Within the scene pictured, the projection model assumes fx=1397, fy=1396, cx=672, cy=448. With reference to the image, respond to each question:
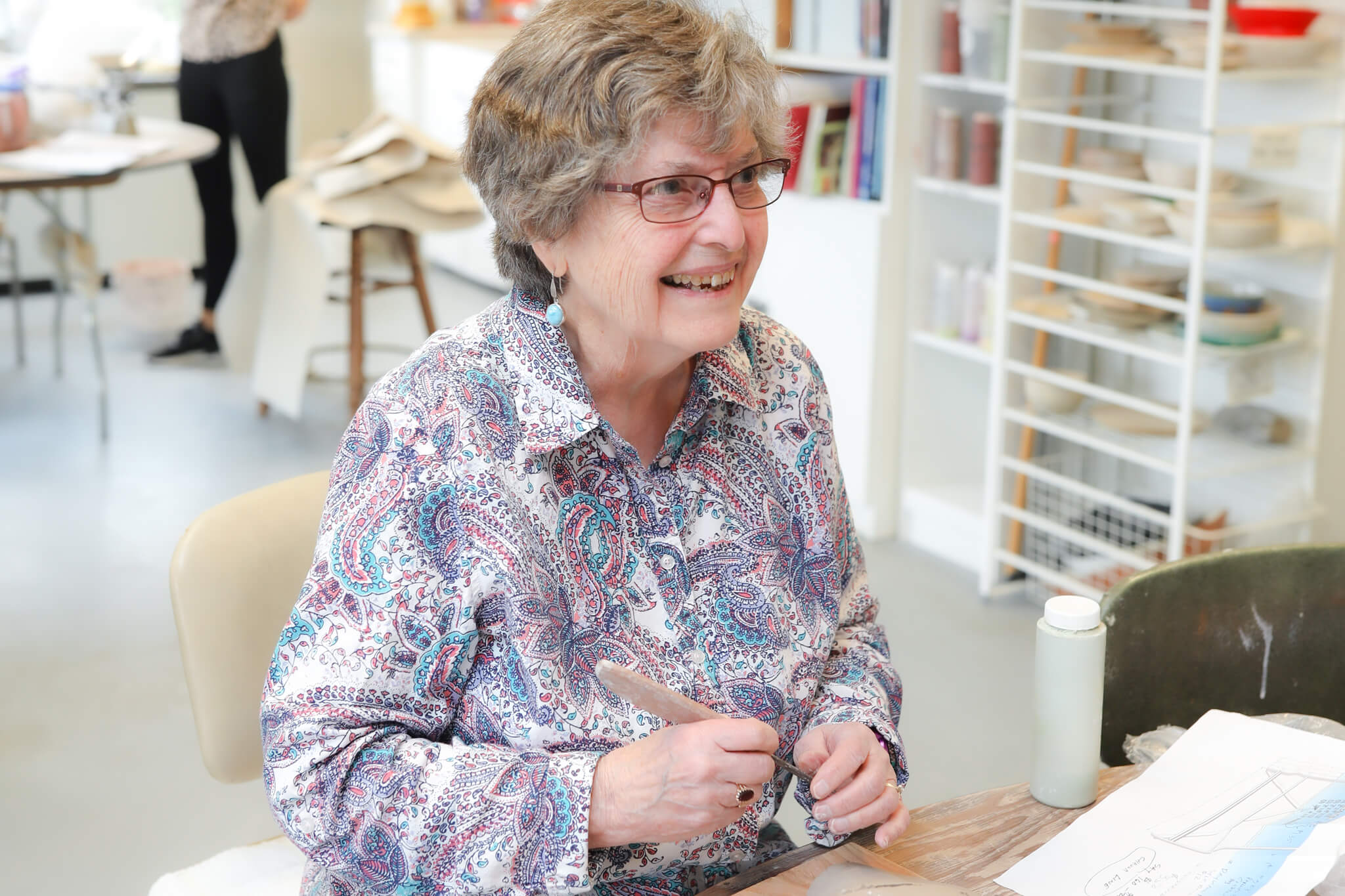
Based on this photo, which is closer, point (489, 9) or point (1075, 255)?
point (1075, 255)

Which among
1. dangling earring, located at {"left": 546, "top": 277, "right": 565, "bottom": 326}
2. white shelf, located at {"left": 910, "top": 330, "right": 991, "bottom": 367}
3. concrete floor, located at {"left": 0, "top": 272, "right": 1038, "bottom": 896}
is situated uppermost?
dangling earring, located at {"left": 546, "top": 277, "right": 565, "bottom": 326}

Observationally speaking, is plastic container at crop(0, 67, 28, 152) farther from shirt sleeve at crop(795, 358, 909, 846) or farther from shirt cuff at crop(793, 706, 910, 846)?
shirt cuff at crop(793, 706, 910, 846)

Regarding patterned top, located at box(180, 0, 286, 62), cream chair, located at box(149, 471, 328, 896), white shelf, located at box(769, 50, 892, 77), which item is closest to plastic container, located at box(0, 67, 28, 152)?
patterned top, located at box(180, 0, 286, 62)

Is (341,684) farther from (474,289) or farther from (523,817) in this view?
(474,289)

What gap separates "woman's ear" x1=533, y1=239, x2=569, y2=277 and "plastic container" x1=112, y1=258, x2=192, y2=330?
410cm

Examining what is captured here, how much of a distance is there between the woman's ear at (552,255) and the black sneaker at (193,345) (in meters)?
4.30

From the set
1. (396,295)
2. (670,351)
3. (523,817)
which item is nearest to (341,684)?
(523,817)

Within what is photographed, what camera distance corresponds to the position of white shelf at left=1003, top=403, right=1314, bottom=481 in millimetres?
2871

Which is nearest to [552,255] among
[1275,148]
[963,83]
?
[1275,148]

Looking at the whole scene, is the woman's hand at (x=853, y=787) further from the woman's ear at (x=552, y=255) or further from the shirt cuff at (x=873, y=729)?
the woman's ear at (x=552, y=255)

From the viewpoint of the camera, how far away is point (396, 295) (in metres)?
6.08

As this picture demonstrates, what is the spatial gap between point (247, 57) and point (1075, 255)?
287 centimetres

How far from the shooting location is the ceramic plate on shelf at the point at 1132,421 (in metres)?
2.98

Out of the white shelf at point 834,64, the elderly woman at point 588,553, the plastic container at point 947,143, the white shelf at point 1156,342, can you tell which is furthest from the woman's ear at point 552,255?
the plastic container at point 947,143
